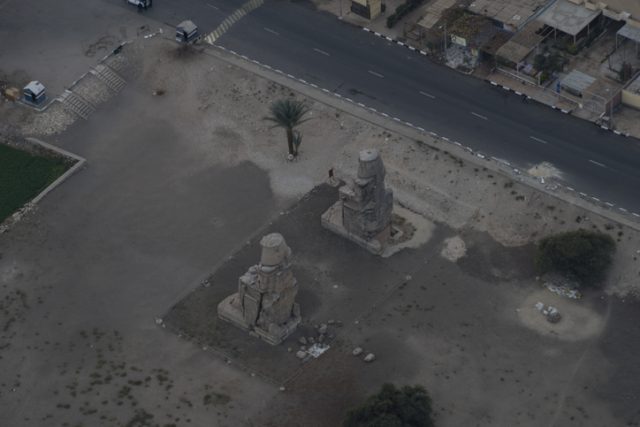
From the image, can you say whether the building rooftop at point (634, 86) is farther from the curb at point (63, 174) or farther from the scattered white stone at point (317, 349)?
the curb at point (63, 174)

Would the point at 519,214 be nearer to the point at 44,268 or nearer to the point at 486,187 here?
the point at 486,187

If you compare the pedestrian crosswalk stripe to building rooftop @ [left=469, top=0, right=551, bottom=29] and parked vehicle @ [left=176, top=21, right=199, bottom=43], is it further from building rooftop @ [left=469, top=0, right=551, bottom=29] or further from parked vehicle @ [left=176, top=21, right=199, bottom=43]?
building rooftop @ [left=469, top=0, right=551, bottom=29]

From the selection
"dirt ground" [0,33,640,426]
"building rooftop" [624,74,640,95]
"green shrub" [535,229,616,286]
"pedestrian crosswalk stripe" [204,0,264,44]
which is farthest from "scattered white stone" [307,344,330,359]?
"pedestrian crosswalk stripe" [204,0,264,44]

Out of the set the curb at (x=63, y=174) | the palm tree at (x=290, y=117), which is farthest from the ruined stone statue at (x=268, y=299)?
the curb at (x=63, y=174)

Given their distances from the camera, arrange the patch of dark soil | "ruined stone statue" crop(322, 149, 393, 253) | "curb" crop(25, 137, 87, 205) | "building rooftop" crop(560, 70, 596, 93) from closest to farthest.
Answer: "ruined stone statue" crop(322, 149, 393, 253), the patch of dark soil, "curb" crop(25, 137, 87, 205), "building rooftop" crop(560, 70, 596, 93)

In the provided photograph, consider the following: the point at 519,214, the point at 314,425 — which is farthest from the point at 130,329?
the point at 519,214
